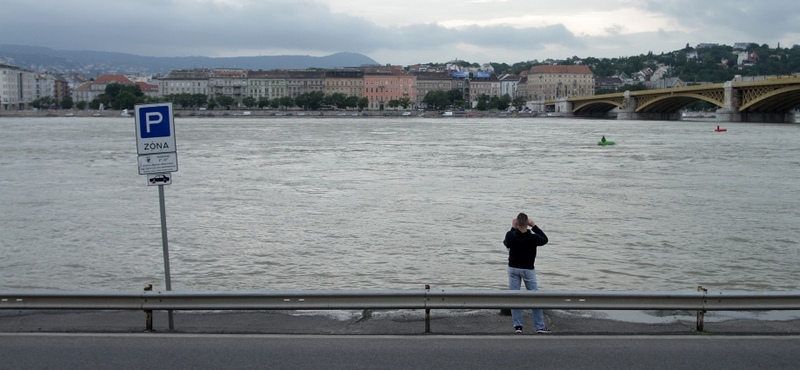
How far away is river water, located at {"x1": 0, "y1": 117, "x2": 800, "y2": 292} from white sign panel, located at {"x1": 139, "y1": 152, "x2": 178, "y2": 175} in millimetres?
4269

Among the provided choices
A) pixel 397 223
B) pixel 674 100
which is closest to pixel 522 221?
pixel 397 223

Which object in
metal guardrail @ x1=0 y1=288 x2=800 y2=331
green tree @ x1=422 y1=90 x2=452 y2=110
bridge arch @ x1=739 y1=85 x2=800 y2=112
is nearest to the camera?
metal guardrail @ x1=0 y1=288 x2=800 y2=331

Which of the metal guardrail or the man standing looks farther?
the man standing

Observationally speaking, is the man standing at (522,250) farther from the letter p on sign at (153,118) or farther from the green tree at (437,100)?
the green tree at (437,100)

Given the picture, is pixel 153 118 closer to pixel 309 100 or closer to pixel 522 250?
pixel 522 250

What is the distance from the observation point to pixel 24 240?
1706cm

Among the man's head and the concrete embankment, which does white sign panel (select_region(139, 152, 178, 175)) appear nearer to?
the concrete embankment

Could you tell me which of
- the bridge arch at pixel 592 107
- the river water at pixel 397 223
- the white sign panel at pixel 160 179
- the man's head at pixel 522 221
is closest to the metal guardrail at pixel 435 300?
the man's head at pixel 522 221

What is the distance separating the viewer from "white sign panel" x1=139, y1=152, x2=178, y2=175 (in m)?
8.42

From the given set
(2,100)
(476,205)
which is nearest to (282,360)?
(476,205)

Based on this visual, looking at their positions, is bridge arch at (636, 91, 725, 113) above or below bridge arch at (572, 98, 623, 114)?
above

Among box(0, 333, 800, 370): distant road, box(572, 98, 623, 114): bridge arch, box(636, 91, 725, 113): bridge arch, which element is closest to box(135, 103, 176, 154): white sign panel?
box(0, 333, 800, 370): distant road

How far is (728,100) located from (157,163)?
3458 inches

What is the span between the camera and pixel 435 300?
783 centimetres
